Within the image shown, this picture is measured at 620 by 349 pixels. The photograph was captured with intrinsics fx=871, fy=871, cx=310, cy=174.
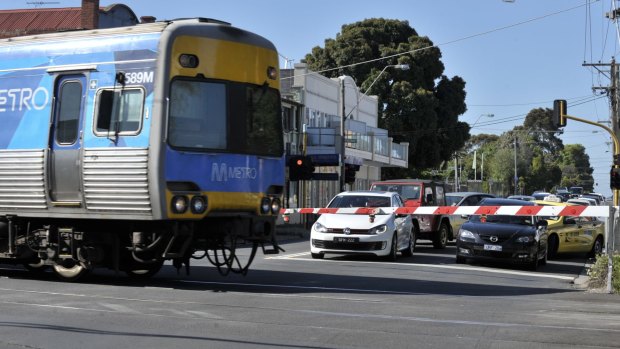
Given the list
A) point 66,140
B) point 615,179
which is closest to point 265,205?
point 66,140

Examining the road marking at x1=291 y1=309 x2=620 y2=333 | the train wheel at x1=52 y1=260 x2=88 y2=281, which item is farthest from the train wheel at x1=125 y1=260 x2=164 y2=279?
the road marking at x1=291 y1=309 x2=620 y2=333

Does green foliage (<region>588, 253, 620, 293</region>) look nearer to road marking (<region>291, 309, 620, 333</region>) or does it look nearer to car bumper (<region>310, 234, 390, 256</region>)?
road marking (<region>291, 309, 620, 333</region>)

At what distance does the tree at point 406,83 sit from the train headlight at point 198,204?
1989 inches

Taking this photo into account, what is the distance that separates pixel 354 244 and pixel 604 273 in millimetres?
5813

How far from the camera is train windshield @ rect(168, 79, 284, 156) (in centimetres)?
1184

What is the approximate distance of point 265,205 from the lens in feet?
42.0

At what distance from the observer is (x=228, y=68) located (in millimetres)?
12273

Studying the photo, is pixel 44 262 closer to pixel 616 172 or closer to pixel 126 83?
pixel 126 83

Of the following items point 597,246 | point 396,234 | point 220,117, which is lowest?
point 597,246

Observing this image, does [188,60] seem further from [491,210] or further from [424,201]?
[424,201]

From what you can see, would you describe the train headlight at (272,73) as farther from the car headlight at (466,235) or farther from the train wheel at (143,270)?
the car headlight at (466,235)

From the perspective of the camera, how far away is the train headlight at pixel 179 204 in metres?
11.7

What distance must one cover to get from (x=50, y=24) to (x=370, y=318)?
39909mm

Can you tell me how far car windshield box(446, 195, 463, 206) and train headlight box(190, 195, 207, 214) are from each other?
17546 millimetres
